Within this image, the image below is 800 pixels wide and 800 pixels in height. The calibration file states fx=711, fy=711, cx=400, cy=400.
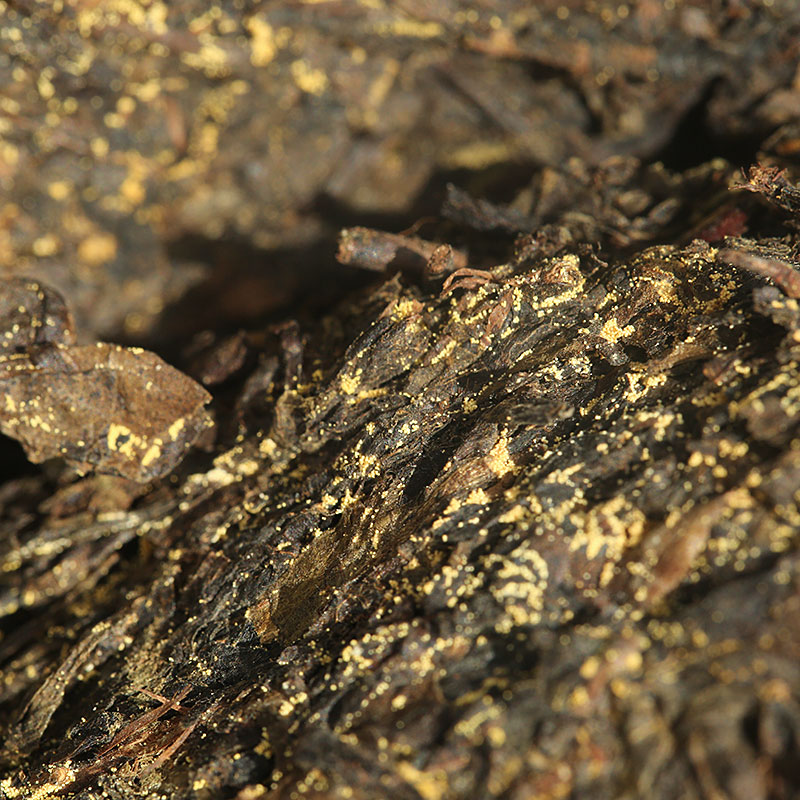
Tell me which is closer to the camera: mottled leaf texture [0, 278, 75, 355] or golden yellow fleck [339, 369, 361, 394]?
golden yellow fleck [339, 369, 361, 394]

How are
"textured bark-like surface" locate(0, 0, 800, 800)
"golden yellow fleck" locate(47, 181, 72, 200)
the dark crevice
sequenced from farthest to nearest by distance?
"golden yellow fleck" locate(47, 181, 72, 200) < the dark crevice < "textured bark-like surface" locate(0, 0, 800, 800)

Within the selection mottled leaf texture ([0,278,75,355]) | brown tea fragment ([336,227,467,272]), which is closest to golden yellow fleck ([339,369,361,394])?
brown tea fragment ([336,227,467,272])

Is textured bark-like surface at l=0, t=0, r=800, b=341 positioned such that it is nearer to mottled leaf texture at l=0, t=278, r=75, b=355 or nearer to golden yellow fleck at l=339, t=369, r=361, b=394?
mottled leaf texture at l=0, t=278, r=75, b=355

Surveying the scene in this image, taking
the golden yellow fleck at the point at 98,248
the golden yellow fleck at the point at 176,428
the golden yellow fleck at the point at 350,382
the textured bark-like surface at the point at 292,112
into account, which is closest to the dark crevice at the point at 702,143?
the textured bark-like surface at the point at 292,112

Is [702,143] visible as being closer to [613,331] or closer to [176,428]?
[613,331]

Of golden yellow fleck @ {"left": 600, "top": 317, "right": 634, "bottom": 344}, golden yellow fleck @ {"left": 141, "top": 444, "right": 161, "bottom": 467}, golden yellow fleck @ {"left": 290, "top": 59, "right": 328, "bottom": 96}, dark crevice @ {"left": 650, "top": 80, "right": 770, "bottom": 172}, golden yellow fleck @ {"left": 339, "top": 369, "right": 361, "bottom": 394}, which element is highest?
dark crevice @ {"left": 650, "top": 80, "right": 770, "bottom": 172}

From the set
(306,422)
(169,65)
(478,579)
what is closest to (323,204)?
(169,65)
